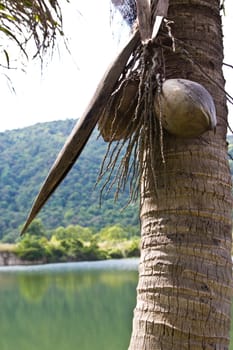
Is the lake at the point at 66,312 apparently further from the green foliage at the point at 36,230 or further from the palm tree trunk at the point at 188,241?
the palm tree trunk at the point at 188,241

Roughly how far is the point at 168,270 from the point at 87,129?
417 mm

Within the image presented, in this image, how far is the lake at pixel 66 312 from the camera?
15.0 meters

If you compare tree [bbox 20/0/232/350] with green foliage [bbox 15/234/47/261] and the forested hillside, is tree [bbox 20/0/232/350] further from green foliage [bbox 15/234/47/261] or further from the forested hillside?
the forested hillside

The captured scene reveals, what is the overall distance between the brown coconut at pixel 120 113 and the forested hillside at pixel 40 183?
42.4 meters

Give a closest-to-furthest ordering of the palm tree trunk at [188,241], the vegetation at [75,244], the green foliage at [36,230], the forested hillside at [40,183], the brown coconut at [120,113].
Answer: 1. the palm tree trunk at [188,241]
2. the brown coconut at [120,113]
3. the vegetation at [75,244]
4. the green foliage at [36,230]
5. the forested hillside at [40,183]

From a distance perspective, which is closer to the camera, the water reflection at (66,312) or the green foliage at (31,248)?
the water reflection at (66,312)

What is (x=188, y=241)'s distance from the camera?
1602 mm

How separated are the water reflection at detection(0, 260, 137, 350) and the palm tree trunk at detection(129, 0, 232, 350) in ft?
40.3

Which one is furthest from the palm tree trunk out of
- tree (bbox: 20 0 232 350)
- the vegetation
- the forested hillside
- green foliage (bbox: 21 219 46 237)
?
the forested hillside

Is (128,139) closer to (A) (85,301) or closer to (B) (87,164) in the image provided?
(A) (85,301)

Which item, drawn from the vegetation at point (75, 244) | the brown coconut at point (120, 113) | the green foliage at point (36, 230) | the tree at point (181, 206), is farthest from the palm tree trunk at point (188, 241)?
the green foliage at point (36, 230)

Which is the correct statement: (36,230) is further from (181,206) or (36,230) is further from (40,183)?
(181,206)

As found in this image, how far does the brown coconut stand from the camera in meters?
1.76

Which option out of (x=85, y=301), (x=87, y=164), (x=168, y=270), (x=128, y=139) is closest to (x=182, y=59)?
(x=128, y=139)
